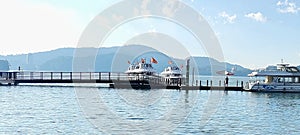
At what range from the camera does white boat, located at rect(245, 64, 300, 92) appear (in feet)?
269

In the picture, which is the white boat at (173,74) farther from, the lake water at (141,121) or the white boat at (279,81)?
the lake water at (141,121)

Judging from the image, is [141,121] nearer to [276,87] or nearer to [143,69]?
[276,87]

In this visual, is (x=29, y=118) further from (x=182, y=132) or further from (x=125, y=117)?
(x=182, y=132)

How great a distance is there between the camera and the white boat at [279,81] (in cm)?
Answer: 8188

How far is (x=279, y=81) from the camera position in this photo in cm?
8319

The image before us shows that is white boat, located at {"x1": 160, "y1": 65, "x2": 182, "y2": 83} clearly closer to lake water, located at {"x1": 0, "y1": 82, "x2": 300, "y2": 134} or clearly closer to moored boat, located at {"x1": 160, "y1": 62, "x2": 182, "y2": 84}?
moored boat, located at {"x1": 160, "y1": 62, "x2": 182, "y2": 84}

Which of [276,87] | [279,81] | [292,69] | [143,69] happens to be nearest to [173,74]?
[143,69]

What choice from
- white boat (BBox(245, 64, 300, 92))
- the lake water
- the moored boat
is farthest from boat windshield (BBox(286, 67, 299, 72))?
the lake water

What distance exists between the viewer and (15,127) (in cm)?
3297

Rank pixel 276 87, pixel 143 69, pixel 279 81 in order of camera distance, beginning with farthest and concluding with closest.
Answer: pixel 143 69 < pixel 279 81 < pixel 276 87

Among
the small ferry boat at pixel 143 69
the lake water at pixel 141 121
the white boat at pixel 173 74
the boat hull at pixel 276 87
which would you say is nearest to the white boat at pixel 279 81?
the boat hull at pixel 276 87

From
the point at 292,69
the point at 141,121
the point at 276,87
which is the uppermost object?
the point at 292,69

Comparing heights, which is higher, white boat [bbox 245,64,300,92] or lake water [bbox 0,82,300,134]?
white boat [bbox 245,64,300,92]

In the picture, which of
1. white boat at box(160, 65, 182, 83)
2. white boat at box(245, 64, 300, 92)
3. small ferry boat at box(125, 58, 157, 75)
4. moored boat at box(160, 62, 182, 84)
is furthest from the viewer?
white boat at box(160, 65, 182, 83)
